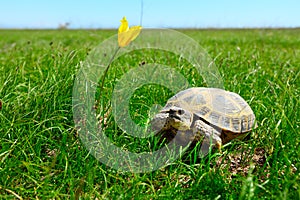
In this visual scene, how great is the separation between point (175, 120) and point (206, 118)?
0.23m

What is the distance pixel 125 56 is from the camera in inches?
209

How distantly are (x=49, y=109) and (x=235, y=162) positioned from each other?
1.31 meters

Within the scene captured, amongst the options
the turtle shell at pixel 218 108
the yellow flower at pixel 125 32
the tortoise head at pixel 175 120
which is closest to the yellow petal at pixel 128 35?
the yellow flower at pixel 125 32

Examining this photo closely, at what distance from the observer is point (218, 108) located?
2.45 meters

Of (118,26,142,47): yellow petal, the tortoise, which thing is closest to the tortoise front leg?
the tortoise

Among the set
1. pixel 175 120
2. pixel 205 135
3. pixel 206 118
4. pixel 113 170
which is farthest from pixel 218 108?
pixel 113 170

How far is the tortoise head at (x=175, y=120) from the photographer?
2275mm

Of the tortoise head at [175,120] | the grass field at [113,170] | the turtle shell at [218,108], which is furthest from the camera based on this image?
the turtle shell at [218,108]

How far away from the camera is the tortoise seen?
2.29m

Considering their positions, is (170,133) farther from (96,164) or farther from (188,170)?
(96,164)

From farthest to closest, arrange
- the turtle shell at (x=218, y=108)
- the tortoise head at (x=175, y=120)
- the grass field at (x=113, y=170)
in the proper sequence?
the turtle shell at (x=218, y=108) → the tortoise head at (x=175, y=120) → the grass field at (x=113, y=170)

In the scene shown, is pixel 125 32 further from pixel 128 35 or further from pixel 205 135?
pixel 205 135
